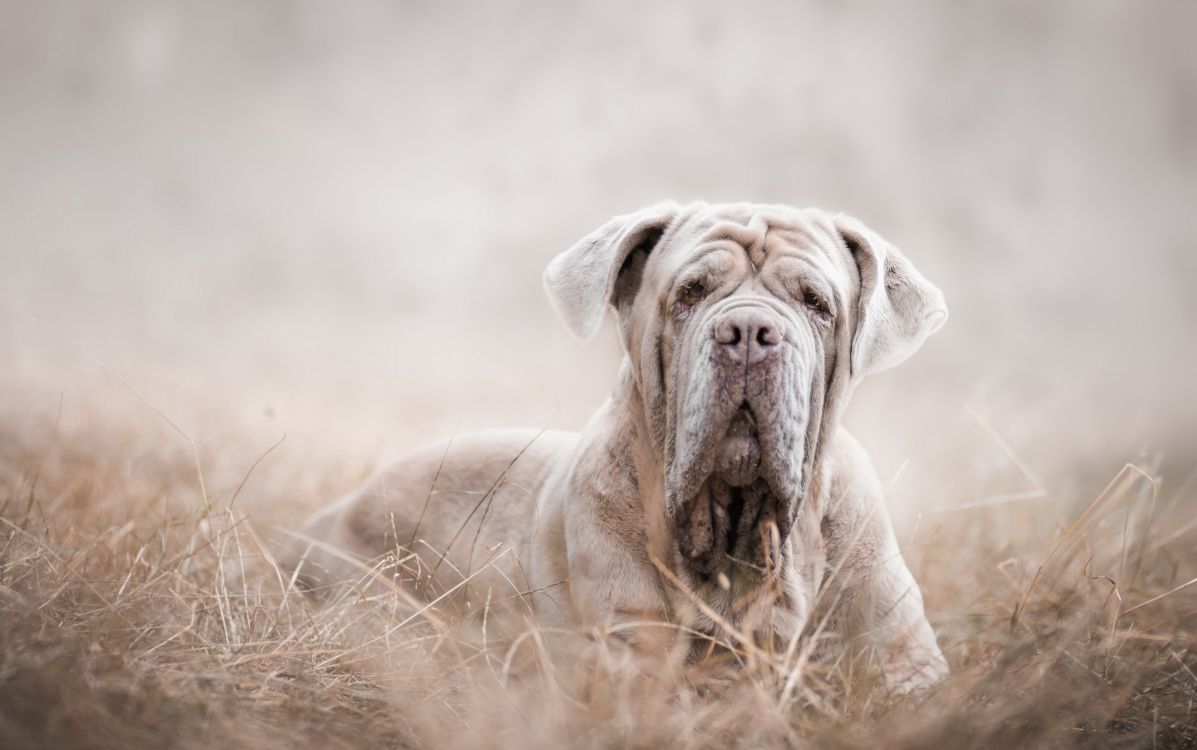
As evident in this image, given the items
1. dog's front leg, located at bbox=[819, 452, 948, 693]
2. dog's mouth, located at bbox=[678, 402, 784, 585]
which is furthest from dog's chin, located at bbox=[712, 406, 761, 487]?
dog's front leg, located at bbox=[819, 452, 948, 693]

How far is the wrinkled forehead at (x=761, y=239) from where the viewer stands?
9.54ft

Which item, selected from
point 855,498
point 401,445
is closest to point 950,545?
point 855,498

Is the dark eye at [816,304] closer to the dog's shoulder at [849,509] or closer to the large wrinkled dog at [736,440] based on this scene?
the large wrinkled dog at [736,440]

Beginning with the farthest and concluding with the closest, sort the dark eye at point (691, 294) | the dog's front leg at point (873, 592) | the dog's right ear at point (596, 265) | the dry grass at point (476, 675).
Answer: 1. the dog's right ear at point (596, 265)
2. the dark eye at point (691, 294)
3. the dog's front leg at point (873, 592)
4. the dry grass at point (476, 675)

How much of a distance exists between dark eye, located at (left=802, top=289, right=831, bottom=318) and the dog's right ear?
612 millimetres

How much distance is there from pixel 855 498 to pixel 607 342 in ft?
3.96

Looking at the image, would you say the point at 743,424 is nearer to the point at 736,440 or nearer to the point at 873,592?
the point at 736,440

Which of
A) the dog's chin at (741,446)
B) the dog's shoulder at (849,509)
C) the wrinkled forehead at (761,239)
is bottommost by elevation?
the dog's shoulder at (849,509)

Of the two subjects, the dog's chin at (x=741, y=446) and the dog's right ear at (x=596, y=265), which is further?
the dog's right ear at (x=596, y=265)

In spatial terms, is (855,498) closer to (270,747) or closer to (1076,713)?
(1076,713)

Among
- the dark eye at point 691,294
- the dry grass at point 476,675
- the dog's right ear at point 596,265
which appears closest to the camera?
Result: the dry grass at point 476,675

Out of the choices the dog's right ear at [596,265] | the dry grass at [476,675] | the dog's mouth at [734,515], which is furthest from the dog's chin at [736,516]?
the dog's right ear at [596,265]

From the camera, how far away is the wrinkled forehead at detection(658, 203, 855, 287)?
2908mm

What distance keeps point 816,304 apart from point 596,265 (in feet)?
2.42
